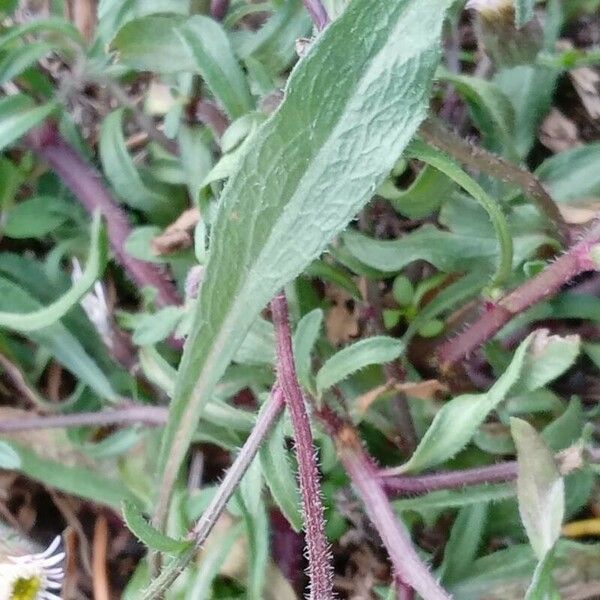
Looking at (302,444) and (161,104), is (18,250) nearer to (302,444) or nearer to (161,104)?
(161,104)

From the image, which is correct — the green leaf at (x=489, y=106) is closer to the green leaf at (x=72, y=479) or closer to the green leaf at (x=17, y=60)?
the green leaf at (x=17, y=60)

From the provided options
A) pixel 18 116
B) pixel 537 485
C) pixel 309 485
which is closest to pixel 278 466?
pixel 309 485

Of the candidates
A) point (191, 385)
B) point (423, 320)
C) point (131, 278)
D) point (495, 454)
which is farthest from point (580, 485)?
point (131, 278)

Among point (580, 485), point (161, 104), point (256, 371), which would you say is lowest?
point (580, 485)

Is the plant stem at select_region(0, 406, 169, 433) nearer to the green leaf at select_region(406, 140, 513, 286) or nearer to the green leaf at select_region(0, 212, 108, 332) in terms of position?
the green leaf at select_region(0, 212, 108, 332)

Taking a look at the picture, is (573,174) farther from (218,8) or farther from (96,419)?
(96,419)

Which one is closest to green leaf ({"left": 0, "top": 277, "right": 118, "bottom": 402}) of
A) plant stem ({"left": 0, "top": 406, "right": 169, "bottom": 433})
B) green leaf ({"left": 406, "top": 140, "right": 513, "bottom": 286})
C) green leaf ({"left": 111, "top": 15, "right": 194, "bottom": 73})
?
plant stem ({"left": 0, "top": 406, "right": 169, "bottom": 433})
